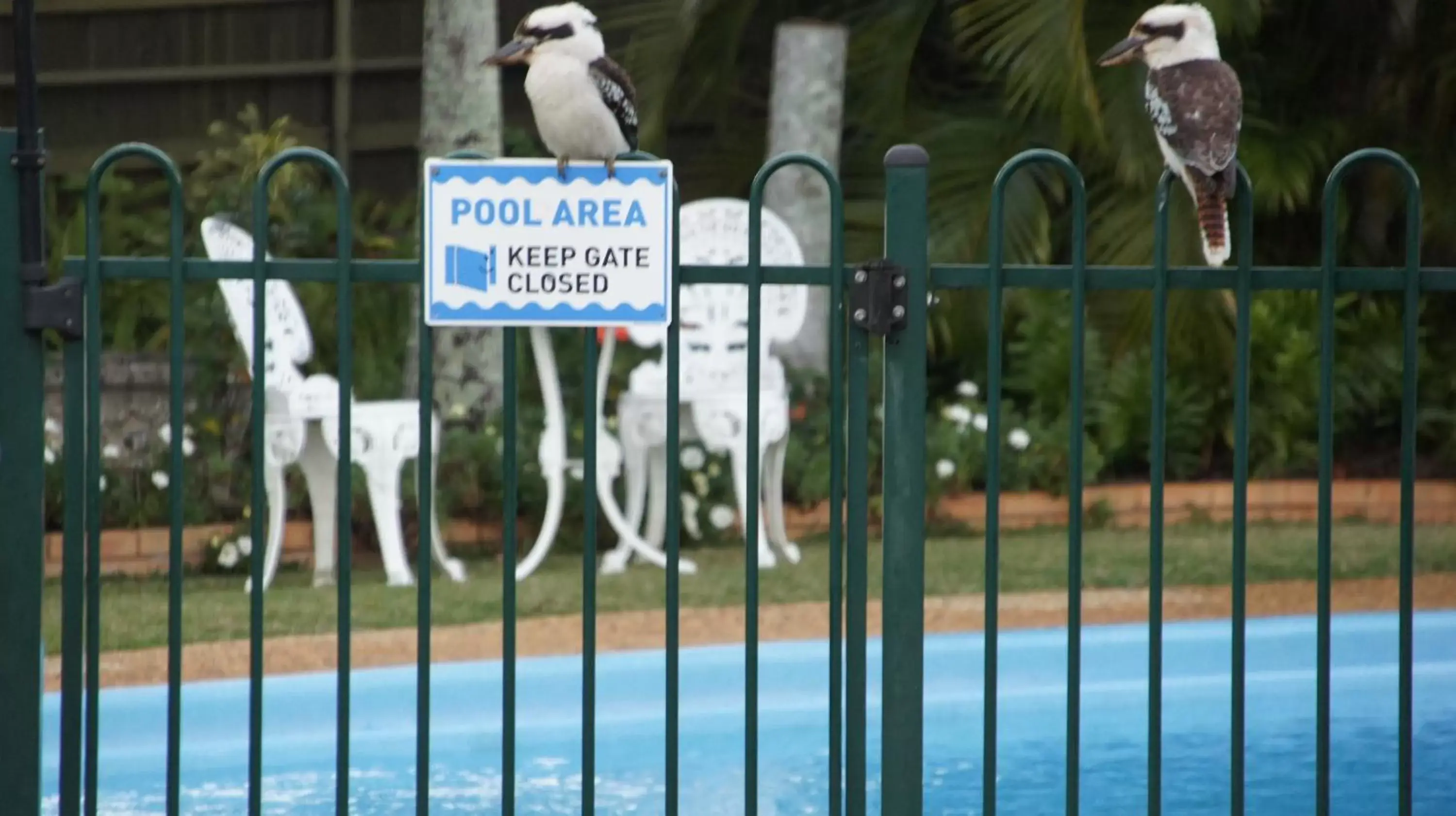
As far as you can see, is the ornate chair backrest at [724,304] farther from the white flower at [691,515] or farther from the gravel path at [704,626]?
the gravel path at [704,626]

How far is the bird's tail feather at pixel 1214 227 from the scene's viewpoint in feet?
11.8

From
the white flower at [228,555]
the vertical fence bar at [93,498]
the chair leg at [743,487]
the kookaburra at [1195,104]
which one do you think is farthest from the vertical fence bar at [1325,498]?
the white flower at [228,555]

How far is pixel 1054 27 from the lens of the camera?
25.8ft

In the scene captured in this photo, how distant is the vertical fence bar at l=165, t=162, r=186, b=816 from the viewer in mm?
3250

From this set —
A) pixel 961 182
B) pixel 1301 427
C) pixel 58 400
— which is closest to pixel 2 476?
pixel 58 400

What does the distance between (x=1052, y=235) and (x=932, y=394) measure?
1.01 m

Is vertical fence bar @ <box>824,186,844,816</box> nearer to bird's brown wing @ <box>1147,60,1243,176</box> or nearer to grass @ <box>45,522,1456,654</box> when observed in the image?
bird's brown wing @ <box>1147,60,1243,176</box>

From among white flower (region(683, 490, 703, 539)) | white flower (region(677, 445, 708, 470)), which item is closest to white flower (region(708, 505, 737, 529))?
white flower (region(683, 490, 703, 539))

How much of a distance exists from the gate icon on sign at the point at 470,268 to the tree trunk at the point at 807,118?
5.02 metres

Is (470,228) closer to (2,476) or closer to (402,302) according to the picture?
(2,476)

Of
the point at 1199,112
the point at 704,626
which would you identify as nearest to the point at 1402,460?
the point at 1199,112

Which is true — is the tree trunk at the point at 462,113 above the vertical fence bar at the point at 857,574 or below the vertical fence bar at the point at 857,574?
above

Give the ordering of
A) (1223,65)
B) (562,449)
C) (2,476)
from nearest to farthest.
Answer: (2,476) < (1223,65) < (562,449)

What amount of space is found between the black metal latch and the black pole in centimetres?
136
